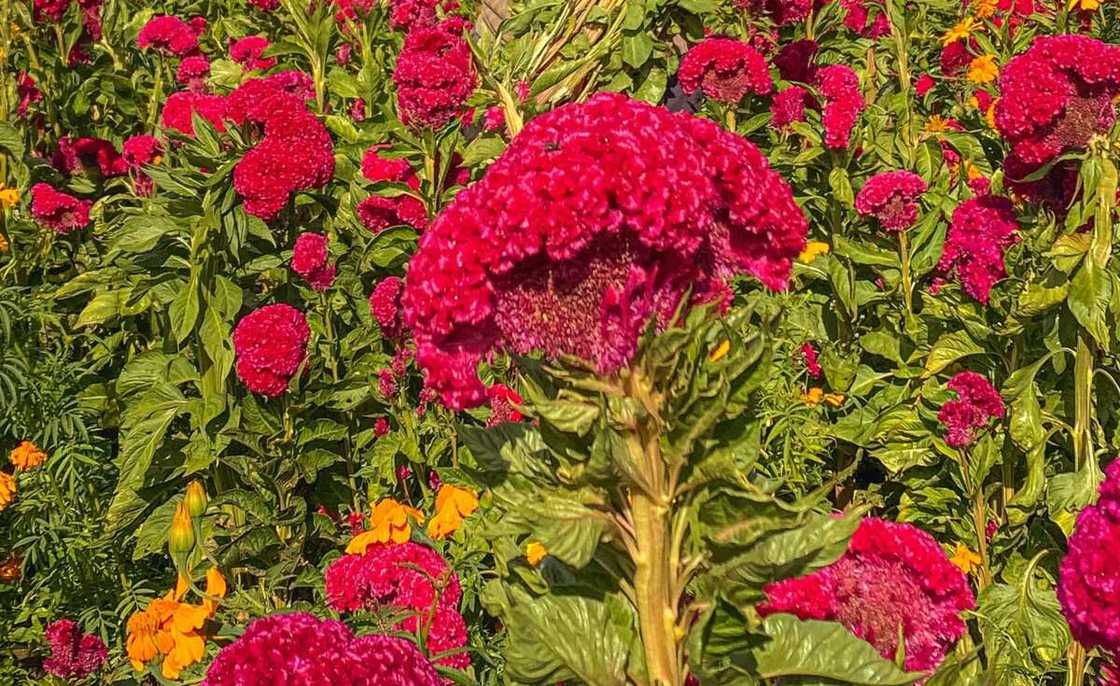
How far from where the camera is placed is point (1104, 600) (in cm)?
147

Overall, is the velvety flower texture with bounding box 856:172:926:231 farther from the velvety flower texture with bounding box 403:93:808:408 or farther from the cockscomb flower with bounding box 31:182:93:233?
the cockscomb flower with bounding box 31:182:93:233

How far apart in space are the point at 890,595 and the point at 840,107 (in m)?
2.42

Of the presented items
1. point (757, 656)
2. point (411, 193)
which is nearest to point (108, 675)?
point (411, 193)

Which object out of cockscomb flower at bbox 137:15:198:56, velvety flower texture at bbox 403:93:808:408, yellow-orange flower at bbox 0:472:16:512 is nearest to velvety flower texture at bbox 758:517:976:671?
velvety flower texture at bbox 403:93:808:408

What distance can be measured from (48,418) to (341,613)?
1.76m

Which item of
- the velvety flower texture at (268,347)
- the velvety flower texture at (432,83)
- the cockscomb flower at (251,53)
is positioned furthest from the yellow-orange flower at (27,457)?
the cockscomb flower at (251,53)

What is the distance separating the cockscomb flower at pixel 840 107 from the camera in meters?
3.63

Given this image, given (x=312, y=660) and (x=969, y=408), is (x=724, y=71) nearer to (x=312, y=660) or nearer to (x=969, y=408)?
(x=969, y=408)

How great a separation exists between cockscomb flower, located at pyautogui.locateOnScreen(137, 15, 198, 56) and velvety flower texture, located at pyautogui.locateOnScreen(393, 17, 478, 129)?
195cm

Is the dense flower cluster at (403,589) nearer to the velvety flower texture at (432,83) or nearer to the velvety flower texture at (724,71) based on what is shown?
the velvety flower texture at (432,83)

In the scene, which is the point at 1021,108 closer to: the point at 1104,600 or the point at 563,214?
the point at 1104,600

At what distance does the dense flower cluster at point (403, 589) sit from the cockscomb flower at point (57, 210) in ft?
8.47

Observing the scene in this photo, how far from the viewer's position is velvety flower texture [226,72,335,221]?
10.3 ft

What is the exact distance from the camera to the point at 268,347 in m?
3.09
